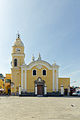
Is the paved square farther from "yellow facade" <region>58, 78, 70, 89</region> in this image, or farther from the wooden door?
"yellow facade" <region>58, 78, 70, 89</region>

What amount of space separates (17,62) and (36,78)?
5966 millimetres

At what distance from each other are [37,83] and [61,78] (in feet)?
20.1

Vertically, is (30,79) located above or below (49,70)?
below

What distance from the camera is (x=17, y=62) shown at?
33.7 m

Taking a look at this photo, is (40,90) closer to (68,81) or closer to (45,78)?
(45,78)

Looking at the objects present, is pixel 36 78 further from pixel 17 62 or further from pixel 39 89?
pixel 17 62

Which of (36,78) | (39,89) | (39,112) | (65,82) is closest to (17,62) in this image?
(36,78)

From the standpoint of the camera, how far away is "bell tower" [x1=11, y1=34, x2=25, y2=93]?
106 ft

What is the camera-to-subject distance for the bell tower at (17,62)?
32447 millimetres

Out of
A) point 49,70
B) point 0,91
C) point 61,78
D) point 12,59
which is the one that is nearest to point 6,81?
point 0,91

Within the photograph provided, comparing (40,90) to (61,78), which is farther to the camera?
(61,78)

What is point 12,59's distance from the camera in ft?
112

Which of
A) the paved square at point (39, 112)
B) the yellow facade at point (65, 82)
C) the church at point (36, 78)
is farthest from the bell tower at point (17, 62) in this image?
the paved square at point (39, 112)

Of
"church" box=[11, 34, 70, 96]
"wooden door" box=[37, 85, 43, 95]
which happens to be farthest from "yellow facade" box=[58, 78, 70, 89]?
"wooden door" box=[37, 85, 43, 95]
